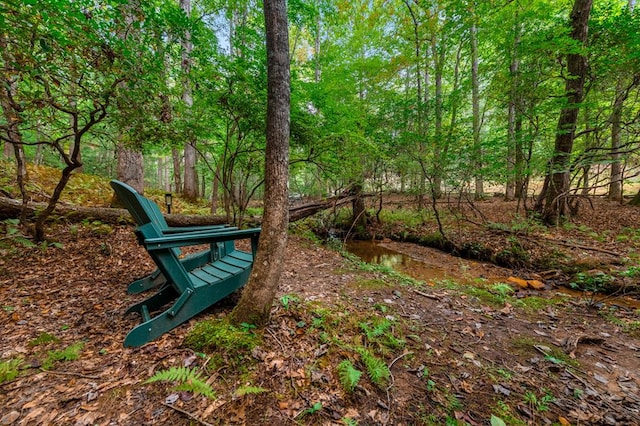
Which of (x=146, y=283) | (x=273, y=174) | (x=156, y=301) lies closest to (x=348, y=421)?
(x=273, y=174)

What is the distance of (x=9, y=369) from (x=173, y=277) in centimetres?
107

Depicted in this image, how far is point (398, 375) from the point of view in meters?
1.92

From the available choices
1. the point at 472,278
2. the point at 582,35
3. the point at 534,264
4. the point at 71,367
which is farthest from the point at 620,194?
the point at 71,367

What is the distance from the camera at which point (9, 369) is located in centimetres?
157

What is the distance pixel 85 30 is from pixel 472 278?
709cm

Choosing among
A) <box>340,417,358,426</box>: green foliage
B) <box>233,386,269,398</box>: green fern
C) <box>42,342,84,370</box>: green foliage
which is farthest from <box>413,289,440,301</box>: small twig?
<box>42,342,84,370</box>: green foliage

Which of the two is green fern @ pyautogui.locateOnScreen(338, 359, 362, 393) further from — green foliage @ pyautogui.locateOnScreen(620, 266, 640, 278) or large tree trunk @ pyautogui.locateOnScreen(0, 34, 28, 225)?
green foliage @ pyautogui.locateOnScreen(620, 266, 640, 278)

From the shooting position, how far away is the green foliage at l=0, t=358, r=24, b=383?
1521 mm

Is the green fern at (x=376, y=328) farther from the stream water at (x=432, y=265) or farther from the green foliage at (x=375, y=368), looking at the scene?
the stream water at (x=432, y=265)

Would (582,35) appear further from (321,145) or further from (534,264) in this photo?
(321,145)

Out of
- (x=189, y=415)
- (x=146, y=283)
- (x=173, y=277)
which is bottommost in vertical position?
(x=189, y=415)

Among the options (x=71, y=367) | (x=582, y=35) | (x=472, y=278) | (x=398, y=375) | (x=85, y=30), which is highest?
(x=582, y=35)

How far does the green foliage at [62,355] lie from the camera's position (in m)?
1.69

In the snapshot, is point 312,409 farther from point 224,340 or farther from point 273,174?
point 273,174
